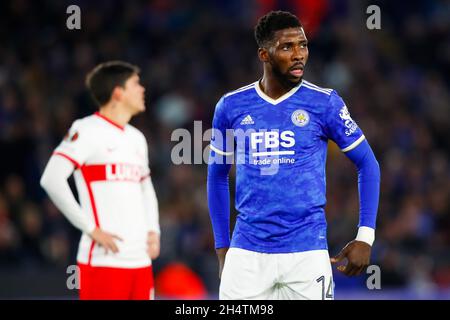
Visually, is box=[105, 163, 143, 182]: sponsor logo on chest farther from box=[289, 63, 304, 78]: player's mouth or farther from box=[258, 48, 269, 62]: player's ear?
box=[289, 63, 304, 78]: player's mouth

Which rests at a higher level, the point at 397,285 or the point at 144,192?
the point at 144,192

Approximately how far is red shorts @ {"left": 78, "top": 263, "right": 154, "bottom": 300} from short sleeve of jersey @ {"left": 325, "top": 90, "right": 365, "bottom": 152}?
200cm

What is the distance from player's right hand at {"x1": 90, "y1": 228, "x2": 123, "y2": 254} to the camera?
6316 mm

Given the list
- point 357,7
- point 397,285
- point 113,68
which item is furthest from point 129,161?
point 357,7

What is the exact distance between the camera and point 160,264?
10.8 meters

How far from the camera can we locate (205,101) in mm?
13500

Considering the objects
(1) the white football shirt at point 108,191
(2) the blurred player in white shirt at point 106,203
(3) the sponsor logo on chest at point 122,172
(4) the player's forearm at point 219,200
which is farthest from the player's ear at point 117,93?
(4) the player's forearm at point 219,200

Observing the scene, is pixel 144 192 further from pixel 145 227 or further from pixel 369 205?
pixel 369 205

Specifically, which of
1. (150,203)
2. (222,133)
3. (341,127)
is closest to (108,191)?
(150,203)

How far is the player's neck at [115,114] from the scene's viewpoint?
266 inches

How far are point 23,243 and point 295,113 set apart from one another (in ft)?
20.5

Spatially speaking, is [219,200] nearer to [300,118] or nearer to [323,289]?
[300,118]

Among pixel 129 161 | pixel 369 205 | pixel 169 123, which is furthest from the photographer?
pixel 169 123

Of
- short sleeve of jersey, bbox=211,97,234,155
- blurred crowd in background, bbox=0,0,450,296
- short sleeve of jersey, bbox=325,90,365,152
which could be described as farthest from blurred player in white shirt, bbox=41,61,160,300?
blurred crowd in background, bbox=0,0,450,296
